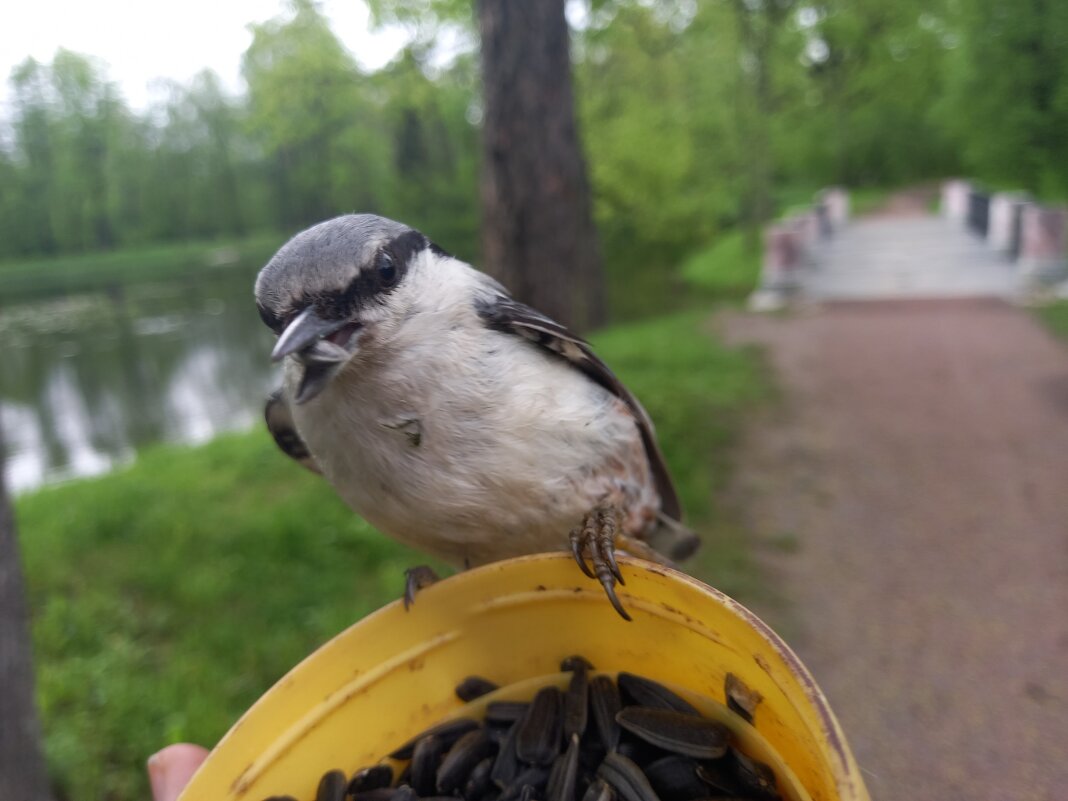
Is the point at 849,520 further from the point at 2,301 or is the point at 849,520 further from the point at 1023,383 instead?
the point at 2,301

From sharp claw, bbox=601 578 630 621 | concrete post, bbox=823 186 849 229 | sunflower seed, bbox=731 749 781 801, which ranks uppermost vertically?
sharp claw, bbox=601 578 630 621

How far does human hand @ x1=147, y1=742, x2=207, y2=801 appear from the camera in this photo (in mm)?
1741

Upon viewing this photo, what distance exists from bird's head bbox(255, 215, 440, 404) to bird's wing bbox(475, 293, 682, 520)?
28cm

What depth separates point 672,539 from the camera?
228 cm

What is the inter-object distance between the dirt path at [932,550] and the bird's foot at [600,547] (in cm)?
79

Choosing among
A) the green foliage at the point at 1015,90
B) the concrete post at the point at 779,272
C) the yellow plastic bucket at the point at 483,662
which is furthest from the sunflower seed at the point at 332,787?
the concrete post at the point at 779,272

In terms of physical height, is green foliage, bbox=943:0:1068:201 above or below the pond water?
above

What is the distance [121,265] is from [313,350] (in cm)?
782

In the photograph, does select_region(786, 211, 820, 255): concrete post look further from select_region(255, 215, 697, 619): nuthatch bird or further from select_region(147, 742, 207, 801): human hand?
select_region(147, 742, 207, 801): human hand

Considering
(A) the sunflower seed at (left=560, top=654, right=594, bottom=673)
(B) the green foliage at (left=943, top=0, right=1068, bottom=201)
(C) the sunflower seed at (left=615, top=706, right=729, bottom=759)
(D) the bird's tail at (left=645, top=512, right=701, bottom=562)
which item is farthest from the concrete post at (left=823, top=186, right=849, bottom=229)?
(C) the sunflower seed at (left=615, top=706, right=729, bottom=759)

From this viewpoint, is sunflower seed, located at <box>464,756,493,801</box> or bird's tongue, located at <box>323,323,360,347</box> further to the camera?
sunflower seed, located at <box>464,756,493,801</box>

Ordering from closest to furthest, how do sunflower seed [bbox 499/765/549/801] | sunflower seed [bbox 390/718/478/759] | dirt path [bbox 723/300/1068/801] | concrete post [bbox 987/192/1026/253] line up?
sunflower seed [bbox 499/765/549/801] → sunflower seed [bbox 390/718/478/759] → dirt path [bbox 723/300/1068/801] → concrete post [bbox 987/192/1026/253]

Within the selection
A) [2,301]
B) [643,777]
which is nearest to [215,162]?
[2,301]

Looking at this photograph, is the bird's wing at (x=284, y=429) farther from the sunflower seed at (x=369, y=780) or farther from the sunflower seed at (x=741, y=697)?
the sunflower seed at (x=741, y=697)
